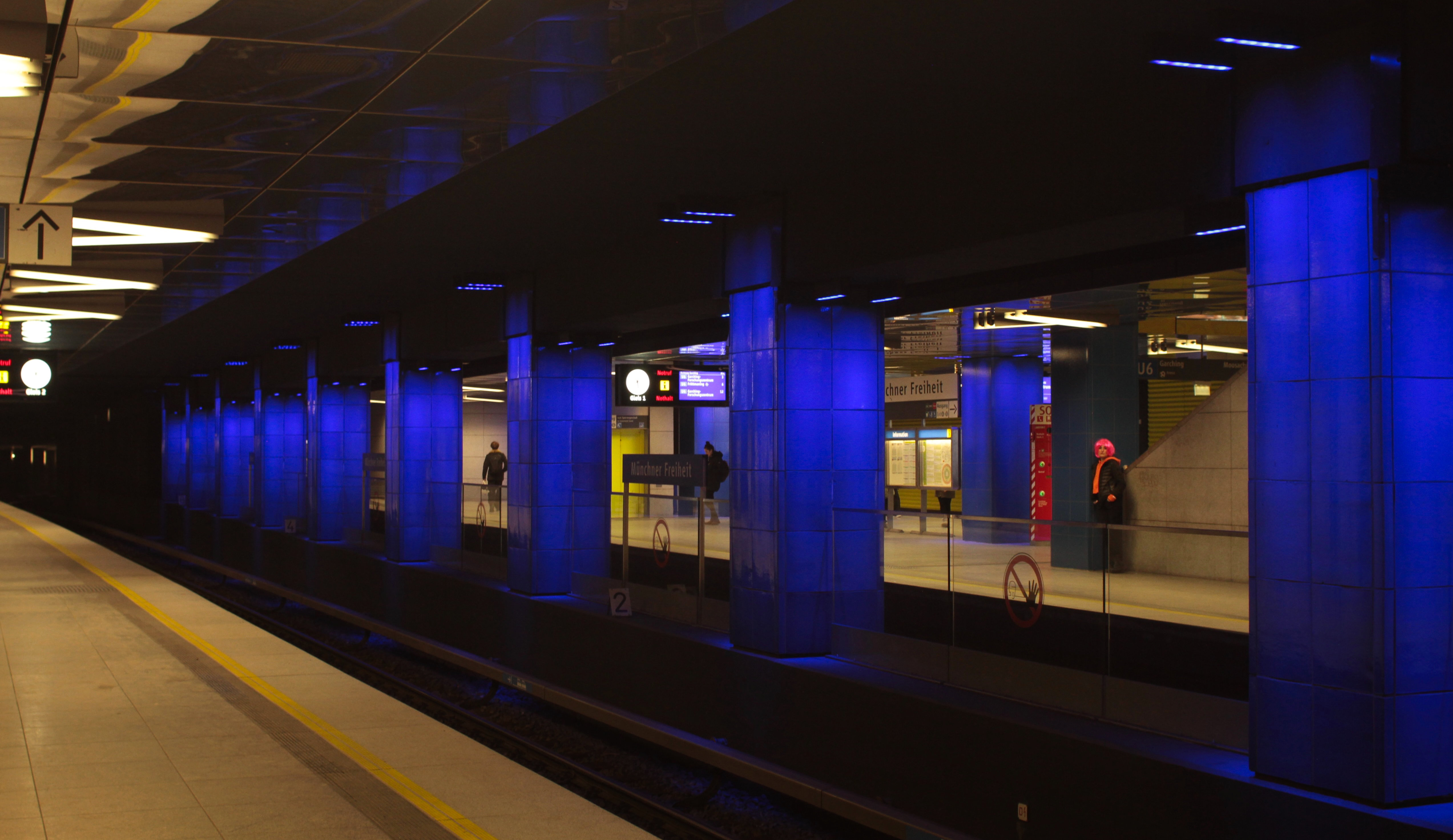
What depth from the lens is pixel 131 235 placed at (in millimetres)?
11742

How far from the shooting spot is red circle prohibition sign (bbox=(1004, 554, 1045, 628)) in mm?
7598

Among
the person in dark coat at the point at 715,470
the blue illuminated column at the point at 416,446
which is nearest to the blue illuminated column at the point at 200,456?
the person in dark coat at the point at 715,470

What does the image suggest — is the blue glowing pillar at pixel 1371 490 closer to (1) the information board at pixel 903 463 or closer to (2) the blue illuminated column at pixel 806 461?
(2) the blue illuminated column at pixel 806 461

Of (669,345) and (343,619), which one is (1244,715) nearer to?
(669,345)

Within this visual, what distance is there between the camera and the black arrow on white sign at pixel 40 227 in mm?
10617

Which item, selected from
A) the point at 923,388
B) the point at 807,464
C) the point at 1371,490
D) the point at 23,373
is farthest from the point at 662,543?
the point at 23,373

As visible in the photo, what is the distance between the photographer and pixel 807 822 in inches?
364

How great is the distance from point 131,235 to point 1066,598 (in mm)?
9029

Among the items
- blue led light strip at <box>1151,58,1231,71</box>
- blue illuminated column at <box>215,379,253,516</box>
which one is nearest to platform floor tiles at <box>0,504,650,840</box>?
blue led light strip at <box>1151,58,1231,71</box>

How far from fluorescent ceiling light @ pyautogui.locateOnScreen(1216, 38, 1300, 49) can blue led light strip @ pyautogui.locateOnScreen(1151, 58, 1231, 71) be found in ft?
0.76

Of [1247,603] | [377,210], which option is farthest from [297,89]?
[1247,603]

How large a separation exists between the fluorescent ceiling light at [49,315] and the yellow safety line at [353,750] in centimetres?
793

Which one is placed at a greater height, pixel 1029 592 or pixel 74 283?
pixel 74 283

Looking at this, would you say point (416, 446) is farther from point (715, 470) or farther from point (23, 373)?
point (23, 373)
